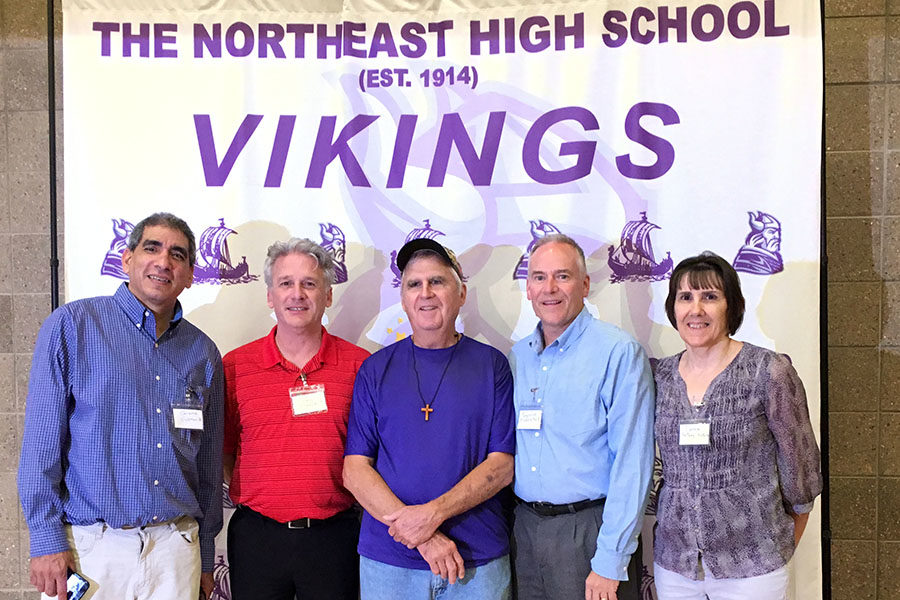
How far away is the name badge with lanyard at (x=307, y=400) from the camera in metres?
2.43

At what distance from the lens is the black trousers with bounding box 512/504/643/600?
2176 millimetres

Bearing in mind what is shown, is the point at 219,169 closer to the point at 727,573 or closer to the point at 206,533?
the point at 206,533

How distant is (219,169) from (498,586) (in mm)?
1979

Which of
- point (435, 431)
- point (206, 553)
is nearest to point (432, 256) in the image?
point (435, 431)

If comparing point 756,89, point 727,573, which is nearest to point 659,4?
point 756,89

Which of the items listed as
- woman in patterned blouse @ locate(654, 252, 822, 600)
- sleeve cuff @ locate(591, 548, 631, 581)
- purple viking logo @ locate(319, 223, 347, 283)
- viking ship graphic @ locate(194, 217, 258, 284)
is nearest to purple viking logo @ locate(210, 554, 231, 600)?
viking ship graphic @ locate(194, 217, 258, 284)

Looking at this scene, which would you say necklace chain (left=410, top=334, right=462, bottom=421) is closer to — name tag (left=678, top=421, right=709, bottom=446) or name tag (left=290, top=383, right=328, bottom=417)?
name tag (left=290, top=383, right=328, bottom=417)

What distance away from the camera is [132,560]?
2.15 metres

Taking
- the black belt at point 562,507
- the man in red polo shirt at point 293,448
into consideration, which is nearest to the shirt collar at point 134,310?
the man in red polo shirt at point 293,448

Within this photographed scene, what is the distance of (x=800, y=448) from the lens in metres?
2.07

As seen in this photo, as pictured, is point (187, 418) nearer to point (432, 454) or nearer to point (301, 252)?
point (301, 252)

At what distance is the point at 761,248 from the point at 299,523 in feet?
6.53

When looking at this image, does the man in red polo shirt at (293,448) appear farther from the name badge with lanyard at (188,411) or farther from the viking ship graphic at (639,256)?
the viking ship graphic at (639,256)

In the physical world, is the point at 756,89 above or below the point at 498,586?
above
